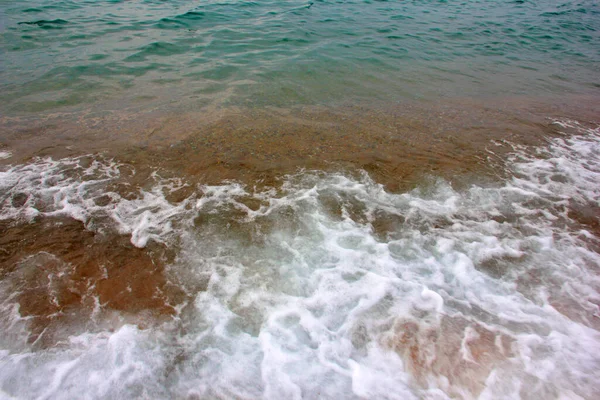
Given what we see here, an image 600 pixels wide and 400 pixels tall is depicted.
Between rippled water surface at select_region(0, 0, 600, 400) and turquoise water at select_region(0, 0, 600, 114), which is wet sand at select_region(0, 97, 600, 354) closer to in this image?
rippled water surface at select_region(0, 0, 600, 400)

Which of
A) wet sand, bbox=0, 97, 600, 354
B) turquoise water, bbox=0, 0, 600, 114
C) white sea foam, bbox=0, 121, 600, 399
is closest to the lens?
white sea foam, bbox=0, 121, 600, 399

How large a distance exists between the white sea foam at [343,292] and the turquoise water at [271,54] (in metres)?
4.47

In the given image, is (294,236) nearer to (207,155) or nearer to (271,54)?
(207,155)

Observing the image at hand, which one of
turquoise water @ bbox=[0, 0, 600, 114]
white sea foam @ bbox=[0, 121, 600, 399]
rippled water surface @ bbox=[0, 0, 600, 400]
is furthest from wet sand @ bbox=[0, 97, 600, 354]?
turquoise water @ bbox=[0, 0, 600, 114]


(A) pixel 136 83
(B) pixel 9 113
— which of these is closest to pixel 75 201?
(B) pixel 9 113

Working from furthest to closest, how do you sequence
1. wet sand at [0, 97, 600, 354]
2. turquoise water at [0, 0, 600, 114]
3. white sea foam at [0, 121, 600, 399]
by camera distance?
turquoise water at [0, 0, 600, 114]
wet sand at [0, 97, 600, 354]
white sea foam at [0, 121, 600, 399]

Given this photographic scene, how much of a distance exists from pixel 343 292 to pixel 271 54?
1125 cm

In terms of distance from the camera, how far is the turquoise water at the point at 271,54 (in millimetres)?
9023

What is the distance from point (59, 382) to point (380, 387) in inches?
119

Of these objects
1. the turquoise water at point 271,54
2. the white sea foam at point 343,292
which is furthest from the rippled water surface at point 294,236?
the turquoise water at point 271,54

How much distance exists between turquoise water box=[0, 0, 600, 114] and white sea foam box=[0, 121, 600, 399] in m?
4.47

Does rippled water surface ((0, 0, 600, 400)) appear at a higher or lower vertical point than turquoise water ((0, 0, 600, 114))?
lower

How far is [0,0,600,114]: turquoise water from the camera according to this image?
9.02 metres

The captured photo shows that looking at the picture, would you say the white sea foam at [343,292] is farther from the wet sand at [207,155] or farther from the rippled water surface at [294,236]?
the wet sand at [207,155]
